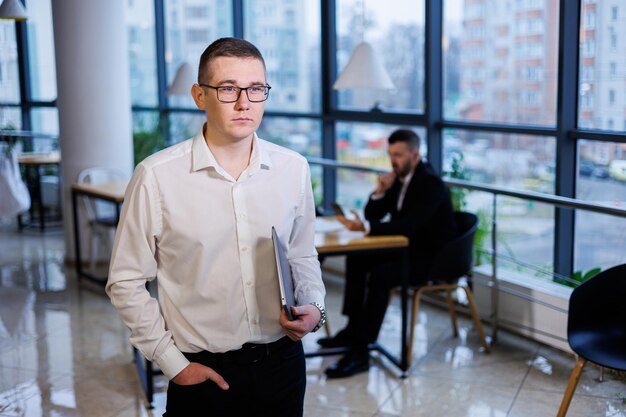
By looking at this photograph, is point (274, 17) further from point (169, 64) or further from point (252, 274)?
point (252, 274)

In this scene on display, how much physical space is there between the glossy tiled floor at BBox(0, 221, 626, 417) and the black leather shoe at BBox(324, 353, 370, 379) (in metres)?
0.04

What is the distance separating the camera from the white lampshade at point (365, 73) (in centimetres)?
550

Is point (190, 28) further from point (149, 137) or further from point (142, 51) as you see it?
point (149, 137)

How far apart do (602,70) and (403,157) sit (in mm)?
1398

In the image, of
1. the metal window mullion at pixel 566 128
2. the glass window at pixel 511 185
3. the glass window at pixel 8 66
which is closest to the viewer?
the metal window mullion at pixel 566 128

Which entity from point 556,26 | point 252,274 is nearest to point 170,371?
point 252,274

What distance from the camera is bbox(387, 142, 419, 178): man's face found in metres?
4.76

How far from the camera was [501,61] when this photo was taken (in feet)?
18.8

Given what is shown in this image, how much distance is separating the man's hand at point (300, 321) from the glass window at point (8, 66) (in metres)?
9.80

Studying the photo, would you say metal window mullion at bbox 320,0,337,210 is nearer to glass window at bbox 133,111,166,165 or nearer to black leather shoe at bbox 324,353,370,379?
glass window at bbox 133,111,166,165

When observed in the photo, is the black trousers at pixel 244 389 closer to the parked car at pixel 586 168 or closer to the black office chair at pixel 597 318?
the black office chair at pixel 597 318

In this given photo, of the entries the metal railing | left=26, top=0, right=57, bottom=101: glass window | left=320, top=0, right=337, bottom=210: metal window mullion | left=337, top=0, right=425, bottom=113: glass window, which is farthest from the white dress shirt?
left=26, top=0, right=57, bottom=101: glass window

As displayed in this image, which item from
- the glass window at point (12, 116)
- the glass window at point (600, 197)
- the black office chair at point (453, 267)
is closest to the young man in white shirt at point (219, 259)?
the black office chair at point (453, 267)

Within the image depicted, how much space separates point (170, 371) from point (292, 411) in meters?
0.36
